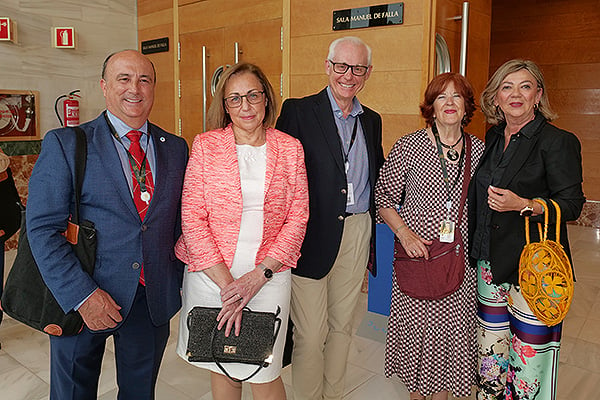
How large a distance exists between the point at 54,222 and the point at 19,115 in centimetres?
449

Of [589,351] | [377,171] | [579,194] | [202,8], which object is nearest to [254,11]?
[202,8]

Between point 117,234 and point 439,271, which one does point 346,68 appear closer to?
point 439,271

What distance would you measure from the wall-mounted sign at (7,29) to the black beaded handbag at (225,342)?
187 inches

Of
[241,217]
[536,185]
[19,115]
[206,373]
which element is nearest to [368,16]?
[536,185]

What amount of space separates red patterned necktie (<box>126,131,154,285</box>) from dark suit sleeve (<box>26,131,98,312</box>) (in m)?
0.22

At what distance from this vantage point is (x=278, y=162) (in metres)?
1.99

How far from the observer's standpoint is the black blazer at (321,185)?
91.3 inches

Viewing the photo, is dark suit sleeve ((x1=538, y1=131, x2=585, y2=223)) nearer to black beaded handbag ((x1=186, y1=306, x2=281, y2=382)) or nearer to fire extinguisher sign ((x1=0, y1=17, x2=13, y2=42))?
black beaded handbag ((x1=186, y1=306, x2=281, y2=382))

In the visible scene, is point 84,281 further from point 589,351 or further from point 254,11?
point 254,11

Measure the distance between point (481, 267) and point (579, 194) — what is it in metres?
0.52

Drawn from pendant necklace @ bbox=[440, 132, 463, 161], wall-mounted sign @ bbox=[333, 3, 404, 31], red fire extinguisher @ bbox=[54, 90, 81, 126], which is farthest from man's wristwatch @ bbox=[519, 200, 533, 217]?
red fire extinguisher @ bbox=[54, 90, 81, 126]

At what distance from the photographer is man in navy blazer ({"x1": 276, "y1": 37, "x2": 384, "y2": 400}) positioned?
7.62ft

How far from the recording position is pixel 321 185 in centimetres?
232

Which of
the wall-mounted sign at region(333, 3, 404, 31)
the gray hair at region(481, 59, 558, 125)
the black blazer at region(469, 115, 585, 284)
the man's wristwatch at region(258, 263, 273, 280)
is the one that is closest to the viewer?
the man's wristwatch at region(258, 263, 273, 280)
